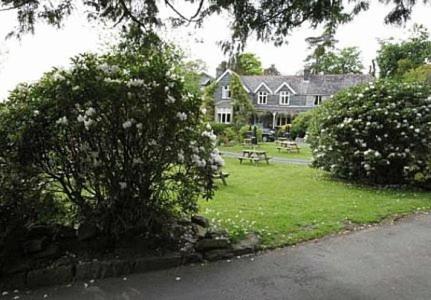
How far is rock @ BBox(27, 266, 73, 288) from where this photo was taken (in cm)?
413

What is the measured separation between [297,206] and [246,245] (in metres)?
2.88

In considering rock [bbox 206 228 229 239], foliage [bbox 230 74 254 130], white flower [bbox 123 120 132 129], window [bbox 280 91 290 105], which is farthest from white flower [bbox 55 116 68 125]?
window [bbox 280 91 290 105]

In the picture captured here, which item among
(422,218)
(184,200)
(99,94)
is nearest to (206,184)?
(184,200)

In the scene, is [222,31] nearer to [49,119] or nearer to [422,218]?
[49,119]

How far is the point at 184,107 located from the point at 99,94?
98 centimetres

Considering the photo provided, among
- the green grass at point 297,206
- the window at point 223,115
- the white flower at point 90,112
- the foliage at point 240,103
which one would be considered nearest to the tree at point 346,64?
the window at point 223,115

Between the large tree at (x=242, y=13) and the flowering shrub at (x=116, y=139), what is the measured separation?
0.56m

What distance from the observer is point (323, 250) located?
5.10 metres

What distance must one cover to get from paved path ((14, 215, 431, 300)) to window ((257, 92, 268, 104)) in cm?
3631

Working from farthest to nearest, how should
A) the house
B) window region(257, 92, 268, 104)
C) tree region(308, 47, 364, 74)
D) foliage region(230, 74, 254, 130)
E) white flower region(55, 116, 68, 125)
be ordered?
1. tree region(308, 47, 364, 74)
2. window region(257, 92, 268, 104)
3. the house
4. foliage region(230, 74, 254, 130)
5. white flower region(55, 116, 68, 125)

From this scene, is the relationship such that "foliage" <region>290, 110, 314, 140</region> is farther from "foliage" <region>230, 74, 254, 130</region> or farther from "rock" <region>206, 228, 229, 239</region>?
"rock" <region>206, 228, 229, 239</region>

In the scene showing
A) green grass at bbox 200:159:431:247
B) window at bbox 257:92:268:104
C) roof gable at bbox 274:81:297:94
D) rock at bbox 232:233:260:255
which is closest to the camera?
rock at bbox 232:233:260:255

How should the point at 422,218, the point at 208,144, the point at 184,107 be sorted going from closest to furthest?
1. the point at 184,107
2. the point at 208,144
3. the point at 422,218

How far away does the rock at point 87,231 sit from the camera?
15.1 feet
